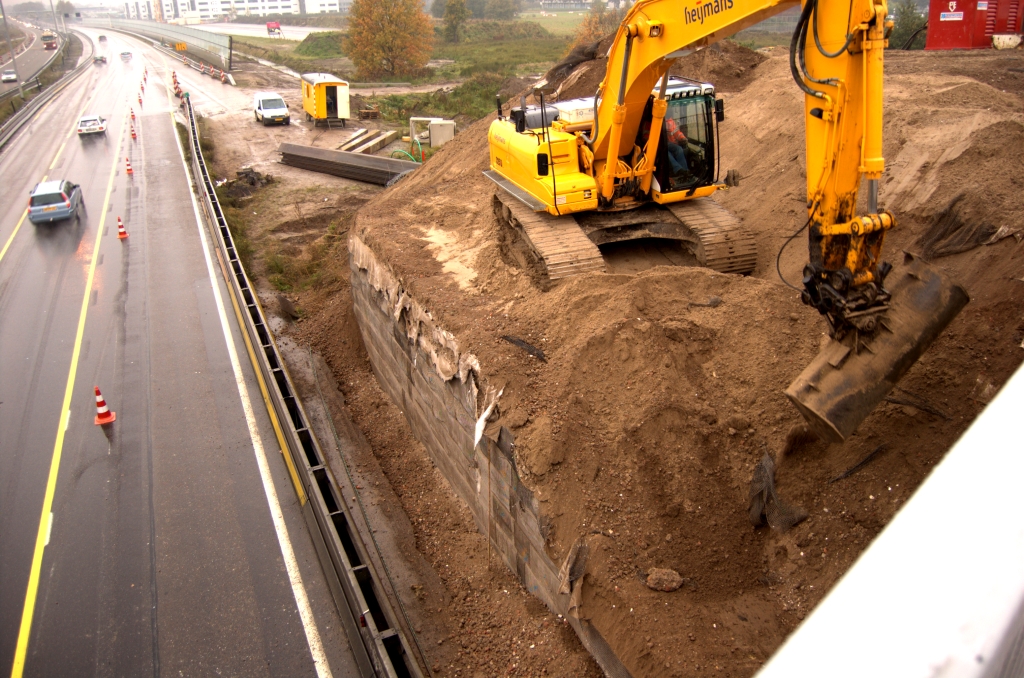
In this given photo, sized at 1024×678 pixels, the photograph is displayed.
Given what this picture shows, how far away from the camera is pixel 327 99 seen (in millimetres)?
38031

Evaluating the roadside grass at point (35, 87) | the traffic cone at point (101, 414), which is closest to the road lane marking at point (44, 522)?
the traffic cone at point (101, 414)

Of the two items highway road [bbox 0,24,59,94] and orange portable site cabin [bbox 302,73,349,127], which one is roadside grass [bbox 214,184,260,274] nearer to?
orange portable site cabin [bbox 302,73,349,127]

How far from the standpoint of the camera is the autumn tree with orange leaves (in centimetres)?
5800

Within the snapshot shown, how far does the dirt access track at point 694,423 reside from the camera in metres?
7.45

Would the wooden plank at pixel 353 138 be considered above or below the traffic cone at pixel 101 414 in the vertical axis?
above

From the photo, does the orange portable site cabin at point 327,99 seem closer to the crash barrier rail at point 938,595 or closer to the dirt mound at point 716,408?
the dirt mound at point 716,408

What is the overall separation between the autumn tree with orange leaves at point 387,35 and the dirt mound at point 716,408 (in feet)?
165

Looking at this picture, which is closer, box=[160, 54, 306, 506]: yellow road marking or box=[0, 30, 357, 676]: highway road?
box=[0, 30, 357, 676]: highway road

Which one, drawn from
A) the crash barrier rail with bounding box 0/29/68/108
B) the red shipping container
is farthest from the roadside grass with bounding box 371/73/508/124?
the crash barrier rail with bounding box 0/29/68/108

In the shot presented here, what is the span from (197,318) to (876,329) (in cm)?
1456

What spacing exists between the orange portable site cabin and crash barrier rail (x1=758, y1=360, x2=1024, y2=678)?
39.3 metres

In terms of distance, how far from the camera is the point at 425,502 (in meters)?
12.5

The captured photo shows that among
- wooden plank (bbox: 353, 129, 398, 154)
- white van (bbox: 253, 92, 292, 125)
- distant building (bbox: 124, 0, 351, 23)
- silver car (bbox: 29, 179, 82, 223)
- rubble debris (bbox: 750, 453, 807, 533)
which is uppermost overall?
distant building (bbox: 124, 0, 351, 23)

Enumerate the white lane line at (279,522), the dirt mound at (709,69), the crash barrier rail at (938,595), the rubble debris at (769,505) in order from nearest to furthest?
1. the crash barrier rail at (938,595)
2. the rubble debris at (769,505)
3. the white lane line at (279,522)
4. the dirt mound at (709,69)
